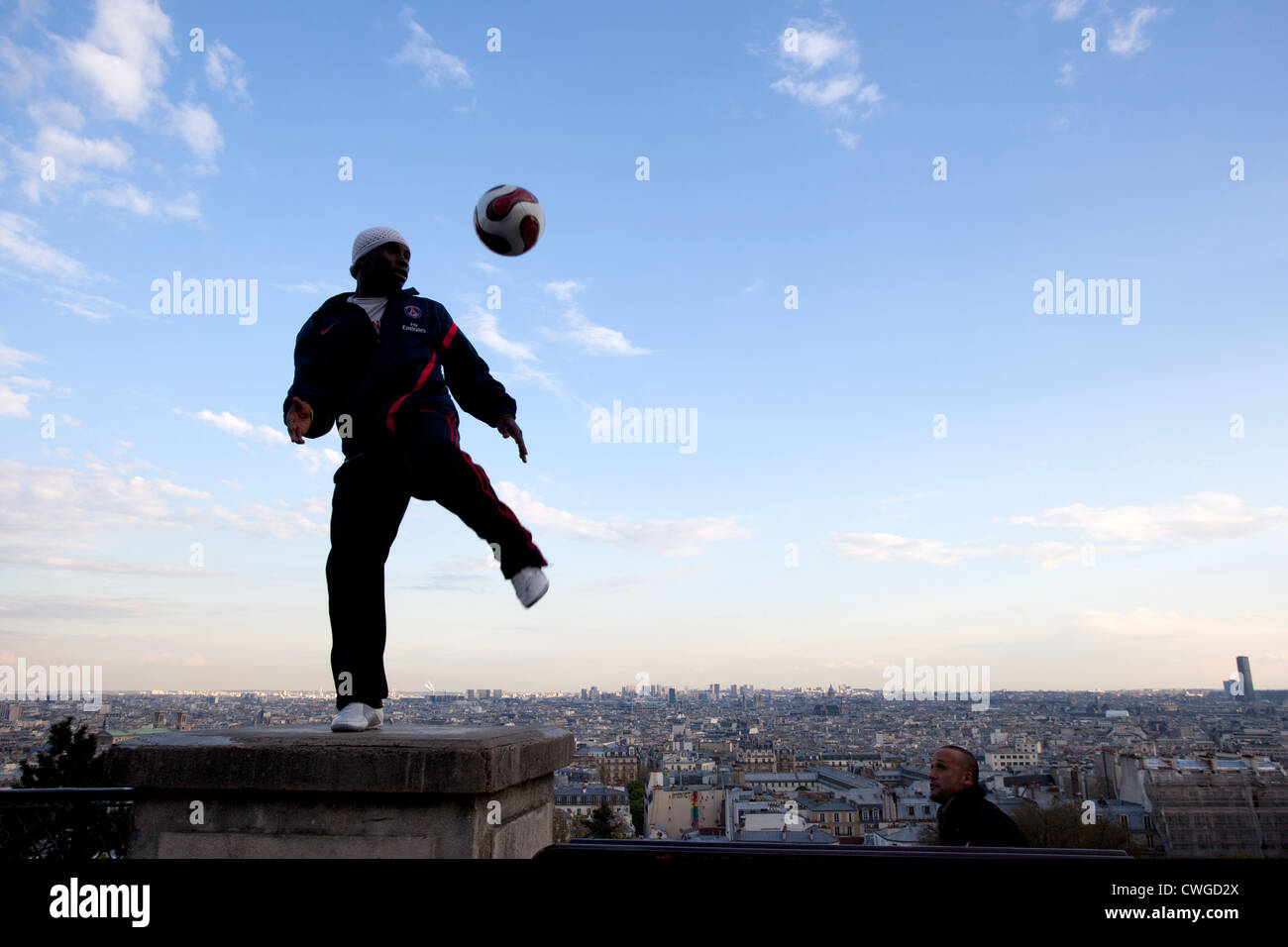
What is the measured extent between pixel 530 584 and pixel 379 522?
0.81 m

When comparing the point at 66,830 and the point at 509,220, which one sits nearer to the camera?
the point at 66,830

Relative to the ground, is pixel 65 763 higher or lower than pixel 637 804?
higher

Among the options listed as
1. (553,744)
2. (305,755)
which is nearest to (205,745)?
(305,755)

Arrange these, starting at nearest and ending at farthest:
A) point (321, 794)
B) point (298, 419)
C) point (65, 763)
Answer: point (321, 794), point (298, 419), point (65, 763)

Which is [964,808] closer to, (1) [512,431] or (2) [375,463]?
(1) [512,431]

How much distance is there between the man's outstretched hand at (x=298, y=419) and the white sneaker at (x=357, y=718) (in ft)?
4.00

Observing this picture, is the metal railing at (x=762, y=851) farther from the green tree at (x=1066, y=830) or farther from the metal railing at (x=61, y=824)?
the green tree at (x=1066, y=830)

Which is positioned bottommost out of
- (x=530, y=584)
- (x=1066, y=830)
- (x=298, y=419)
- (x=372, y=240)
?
(x=1066, y=830)

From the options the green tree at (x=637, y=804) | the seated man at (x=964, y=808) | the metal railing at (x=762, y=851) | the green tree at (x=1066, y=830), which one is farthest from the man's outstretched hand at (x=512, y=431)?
the green tree at (x=637, y=804)

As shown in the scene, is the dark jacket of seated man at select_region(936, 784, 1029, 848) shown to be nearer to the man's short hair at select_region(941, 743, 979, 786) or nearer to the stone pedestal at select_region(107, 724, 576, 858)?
the man's short hair at select_region(941, 743, 979, 786)

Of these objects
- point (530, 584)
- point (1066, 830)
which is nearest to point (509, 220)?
point (530, 584)

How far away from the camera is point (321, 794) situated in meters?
3.09

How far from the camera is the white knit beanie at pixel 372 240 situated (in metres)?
4.32
